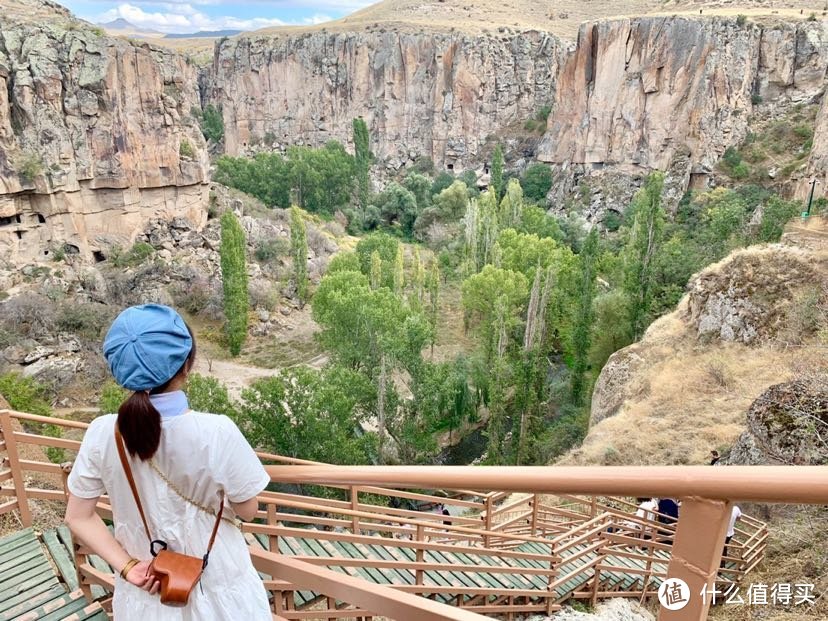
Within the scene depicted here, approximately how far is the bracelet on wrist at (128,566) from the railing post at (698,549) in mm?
1292

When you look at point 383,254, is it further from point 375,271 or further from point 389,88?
point 389,88

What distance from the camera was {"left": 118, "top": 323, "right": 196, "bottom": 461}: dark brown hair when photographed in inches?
52.4

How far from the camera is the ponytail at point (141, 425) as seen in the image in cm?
133

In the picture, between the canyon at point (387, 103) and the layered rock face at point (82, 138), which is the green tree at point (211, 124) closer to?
the canyon at point (387, 103)

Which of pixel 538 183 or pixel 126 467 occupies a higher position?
pixel 126 467

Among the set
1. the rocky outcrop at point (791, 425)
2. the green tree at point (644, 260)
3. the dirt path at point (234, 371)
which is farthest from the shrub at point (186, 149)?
the rocky outcrop at point (791, 425)

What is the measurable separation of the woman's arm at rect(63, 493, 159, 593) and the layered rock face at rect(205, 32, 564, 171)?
50625 mm

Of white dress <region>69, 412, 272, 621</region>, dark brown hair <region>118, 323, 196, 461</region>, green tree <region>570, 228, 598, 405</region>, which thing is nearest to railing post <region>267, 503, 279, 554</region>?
white dress <region>69, 412, 272, 621</region>

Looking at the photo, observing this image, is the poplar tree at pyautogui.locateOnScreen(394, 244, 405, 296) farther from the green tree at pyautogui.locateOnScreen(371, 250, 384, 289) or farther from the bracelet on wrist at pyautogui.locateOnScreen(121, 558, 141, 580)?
the bracelet on wrist at pyautogui.locateOnScreen(121, 558, 141, 580)

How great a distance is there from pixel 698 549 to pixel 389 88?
54.3 metres

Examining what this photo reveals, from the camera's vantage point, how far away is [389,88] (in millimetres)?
50969

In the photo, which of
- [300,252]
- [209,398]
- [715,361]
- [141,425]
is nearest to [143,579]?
[141,425]

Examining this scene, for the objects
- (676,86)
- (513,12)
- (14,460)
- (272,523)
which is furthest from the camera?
(513,12)

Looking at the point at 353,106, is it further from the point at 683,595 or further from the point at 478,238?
the point at 683,595
